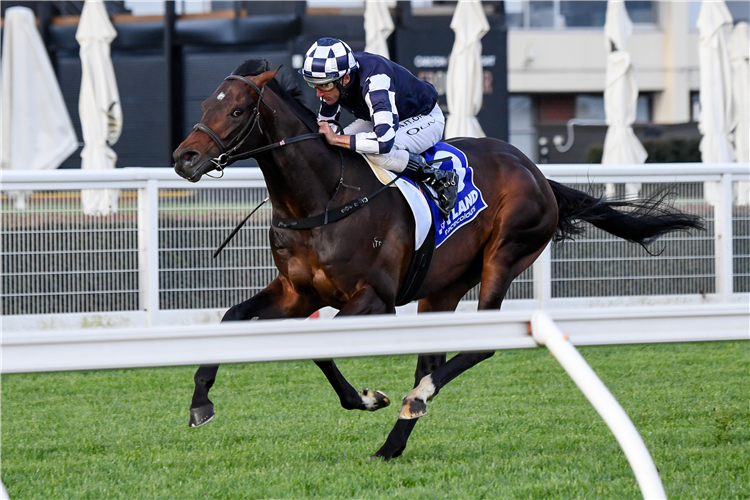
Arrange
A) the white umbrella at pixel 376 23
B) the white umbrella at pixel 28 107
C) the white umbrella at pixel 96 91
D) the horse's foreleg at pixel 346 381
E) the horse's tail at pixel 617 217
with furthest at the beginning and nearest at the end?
the white umbrella at pixel 376 23
the white umbrella at pixel 96 91
the white umbrella at pixel 28 107
the horse's tail at pixel 617 217
the horse's foreleg at pixel 346 381

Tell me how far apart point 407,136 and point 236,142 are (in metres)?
0.83

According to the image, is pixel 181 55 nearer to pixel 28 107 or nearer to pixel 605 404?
pixel 28 107

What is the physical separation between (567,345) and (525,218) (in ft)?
7.12

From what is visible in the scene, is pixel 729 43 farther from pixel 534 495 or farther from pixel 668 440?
pixel 534 495

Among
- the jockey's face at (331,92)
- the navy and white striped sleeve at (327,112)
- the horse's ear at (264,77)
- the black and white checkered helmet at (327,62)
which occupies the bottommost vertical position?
the navy and white striped sleeve at (327,112)

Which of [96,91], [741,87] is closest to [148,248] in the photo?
[96,91]

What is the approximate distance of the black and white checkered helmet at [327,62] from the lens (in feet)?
12.4

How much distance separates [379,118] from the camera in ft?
12.4

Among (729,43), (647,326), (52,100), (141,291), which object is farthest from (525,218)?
(729,43)

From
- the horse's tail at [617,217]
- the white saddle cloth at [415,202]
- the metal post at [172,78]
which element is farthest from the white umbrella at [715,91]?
the metal post at [172,78]

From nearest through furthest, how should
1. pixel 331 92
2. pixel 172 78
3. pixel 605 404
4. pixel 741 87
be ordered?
pixel 605 404 → pixel 331 92 → pixel 741 87 → pixel 172 78

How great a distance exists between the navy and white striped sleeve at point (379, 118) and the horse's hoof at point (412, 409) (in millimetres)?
971

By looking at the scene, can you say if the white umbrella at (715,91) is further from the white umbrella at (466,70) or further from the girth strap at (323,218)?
the girth strap at (323,218)

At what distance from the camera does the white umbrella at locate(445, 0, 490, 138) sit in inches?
393
